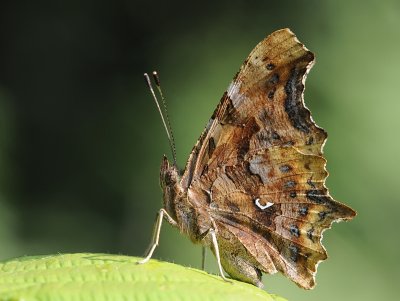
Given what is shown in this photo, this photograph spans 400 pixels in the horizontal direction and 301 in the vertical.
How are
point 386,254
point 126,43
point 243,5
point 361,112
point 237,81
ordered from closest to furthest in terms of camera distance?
point 237,81
point 386,254
point 361,112
point 243,5
point 126,43

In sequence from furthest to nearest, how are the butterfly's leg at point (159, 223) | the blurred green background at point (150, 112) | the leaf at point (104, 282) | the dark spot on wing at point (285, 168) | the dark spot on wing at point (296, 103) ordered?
the blurred green background at point (150, 112) → the dark spot on wing at point (285, 168) → the dark spot on wing at point (296, 103) → the butterfly's leg at point (159, 223) → the leaf at point (104, 282)

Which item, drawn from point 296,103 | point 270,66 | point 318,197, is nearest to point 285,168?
point 318,197

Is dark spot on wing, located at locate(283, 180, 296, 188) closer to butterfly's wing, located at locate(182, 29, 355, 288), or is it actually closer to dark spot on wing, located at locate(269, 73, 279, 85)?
butterfly's wing, located at locate(182, 29, 355, 288)

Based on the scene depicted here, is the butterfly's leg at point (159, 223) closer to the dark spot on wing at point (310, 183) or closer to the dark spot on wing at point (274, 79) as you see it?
the dark spot on wing at point (310, 183)

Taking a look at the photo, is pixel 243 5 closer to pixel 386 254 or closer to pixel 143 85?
pixel 143 85

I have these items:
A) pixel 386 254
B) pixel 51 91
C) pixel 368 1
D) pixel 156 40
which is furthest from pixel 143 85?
pixel 386 254

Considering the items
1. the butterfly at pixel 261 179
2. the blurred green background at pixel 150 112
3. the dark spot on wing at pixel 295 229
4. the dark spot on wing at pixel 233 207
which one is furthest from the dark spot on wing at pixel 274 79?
the blurred green background at pixel 150 112
